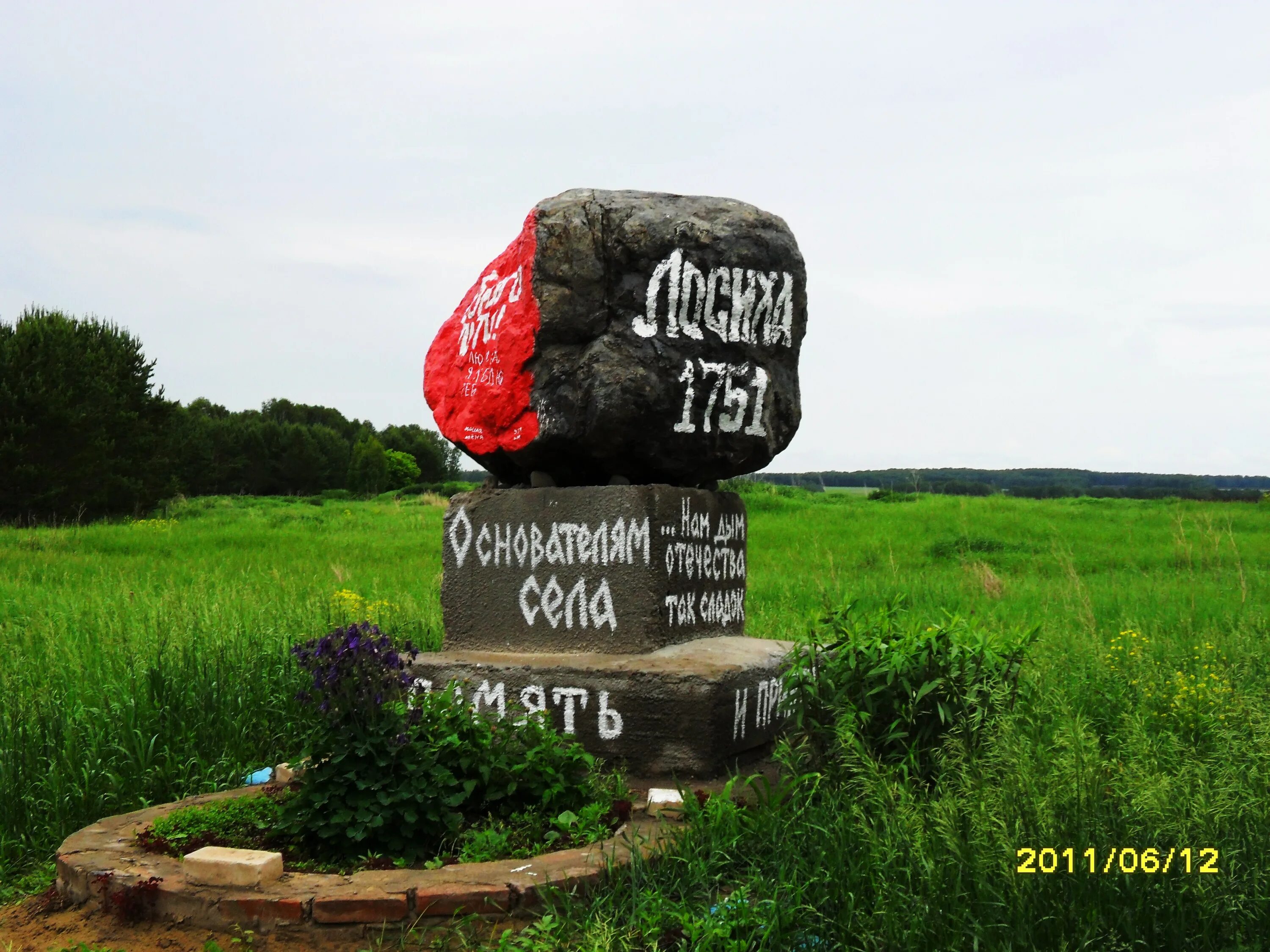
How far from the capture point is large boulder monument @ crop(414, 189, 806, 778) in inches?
191

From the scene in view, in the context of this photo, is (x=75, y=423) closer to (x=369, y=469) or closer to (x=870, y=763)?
(x=870, y=763)

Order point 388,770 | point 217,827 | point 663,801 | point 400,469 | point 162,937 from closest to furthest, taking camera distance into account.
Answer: point 162,937 → point 388,770 → point 217,827 → point 663,801 → point 400,469

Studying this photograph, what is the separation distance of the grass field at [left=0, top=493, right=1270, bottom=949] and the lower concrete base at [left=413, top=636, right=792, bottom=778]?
61 centimetres

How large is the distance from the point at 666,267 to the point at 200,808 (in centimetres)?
303

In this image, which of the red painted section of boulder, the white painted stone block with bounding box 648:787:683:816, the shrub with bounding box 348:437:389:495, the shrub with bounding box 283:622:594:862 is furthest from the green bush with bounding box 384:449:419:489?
the shrub with bounding box 283:622:594:862

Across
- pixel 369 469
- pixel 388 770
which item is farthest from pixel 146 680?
pixel 369 469

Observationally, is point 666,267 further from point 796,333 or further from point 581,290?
point 796,333

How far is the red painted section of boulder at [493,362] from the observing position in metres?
5.21

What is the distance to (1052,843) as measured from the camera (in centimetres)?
288

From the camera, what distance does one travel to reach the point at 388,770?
380 centimetres

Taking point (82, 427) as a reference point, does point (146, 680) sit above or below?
below
